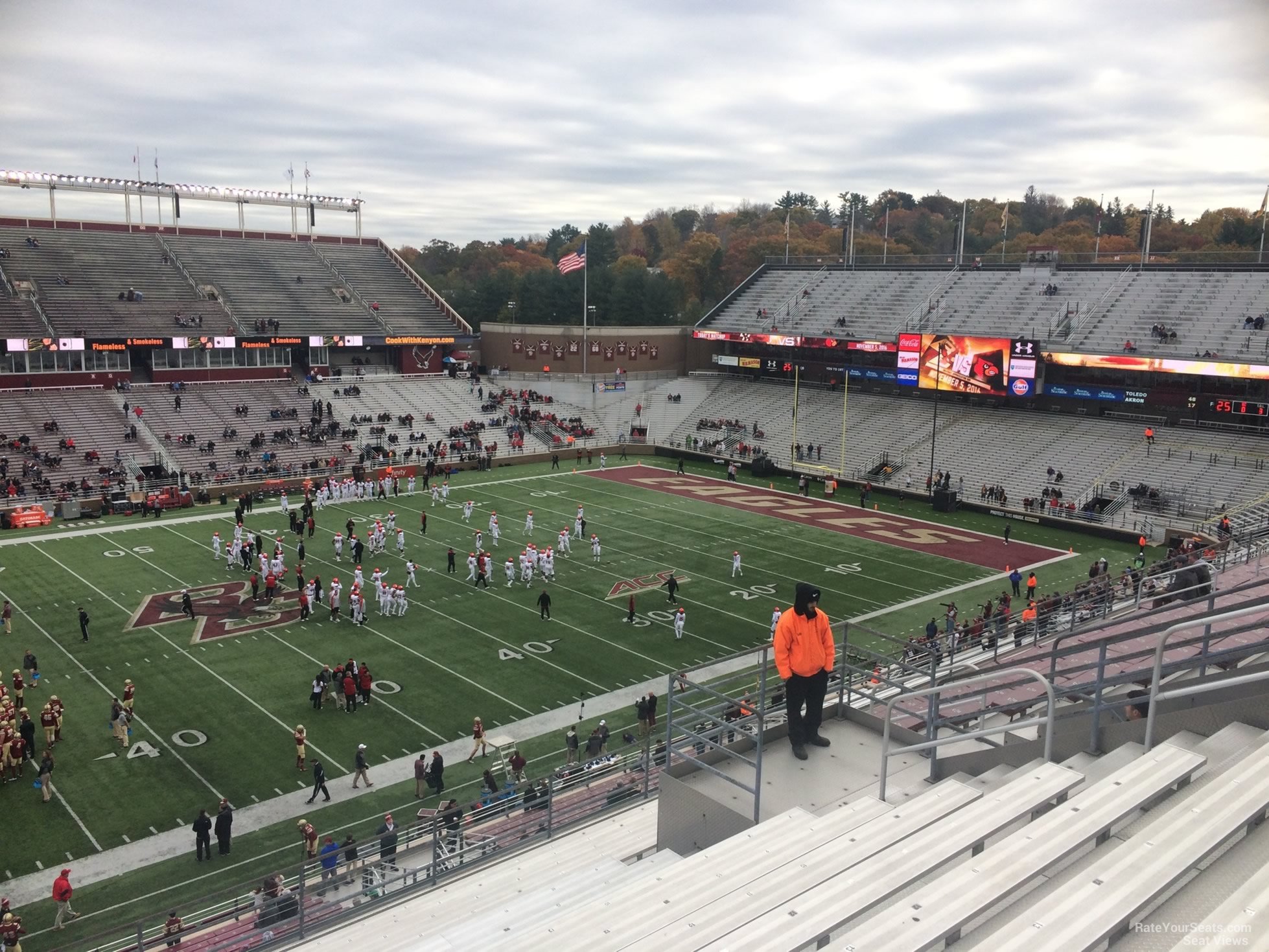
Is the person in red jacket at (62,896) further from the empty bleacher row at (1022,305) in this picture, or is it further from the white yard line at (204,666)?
the empty bleacher row at (1022,305)

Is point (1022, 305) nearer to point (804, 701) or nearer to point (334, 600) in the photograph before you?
point (334, 600)

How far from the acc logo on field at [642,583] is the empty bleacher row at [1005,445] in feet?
56.5

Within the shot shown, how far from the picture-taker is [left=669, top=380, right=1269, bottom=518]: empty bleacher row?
36.2 m

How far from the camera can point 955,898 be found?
14.9 ft

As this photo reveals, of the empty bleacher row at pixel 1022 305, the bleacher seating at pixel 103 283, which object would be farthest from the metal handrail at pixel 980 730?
the bleacher seating at pixel 103 283

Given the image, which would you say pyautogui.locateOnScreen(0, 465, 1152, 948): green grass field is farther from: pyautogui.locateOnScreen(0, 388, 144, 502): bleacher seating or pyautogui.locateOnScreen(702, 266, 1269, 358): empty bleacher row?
pyautogui.locateOnScreen(702, 266, 1269, 358): empty bleacher row

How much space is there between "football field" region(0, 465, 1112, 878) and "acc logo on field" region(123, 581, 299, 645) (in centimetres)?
8

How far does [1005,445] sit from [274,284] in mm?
41412

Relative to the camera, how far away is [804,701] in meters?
7.91

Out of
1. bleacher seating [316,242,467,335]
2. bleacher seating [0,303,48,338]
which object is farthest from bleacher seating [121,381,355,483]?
bleacher seating [316,242,467,335]

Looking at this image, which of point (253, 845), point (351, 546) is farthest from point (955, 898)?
point (351, 546)

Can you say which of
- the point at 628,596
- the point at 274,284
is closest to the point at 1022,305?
the point at 628,596

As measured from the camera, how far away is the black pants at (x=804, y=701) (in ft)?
25.0

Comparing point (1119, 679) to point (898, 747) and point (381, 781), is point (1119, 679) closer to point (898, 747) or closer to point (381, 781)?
point (898, 747)
